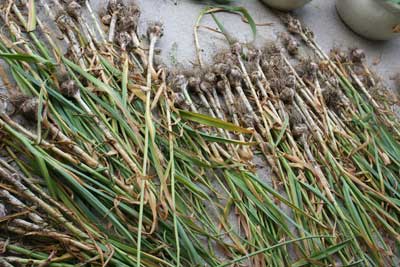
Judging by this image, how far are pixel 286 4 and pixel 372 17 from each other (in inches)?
14.3

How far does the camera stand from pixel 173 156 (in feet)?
4.25

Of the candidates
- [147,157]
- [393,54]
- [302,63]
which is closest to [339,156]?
[302,63]

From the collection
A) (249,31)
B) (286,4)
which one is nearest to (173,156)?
(249,31)

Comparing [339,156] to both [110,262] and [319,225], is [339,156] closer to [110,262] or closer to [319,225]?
[319,225]

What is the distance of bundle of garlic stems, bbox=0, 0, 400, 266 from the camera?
3.69 feet

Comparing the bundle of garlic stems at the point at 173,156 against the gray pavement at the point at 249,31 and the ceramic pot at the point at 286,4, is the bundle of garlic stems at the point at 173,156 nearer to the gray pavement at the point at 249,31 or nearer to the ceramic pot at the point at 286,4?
the gray pavement at the point at 249,31

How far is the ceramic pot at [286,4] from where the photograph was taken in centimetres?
197

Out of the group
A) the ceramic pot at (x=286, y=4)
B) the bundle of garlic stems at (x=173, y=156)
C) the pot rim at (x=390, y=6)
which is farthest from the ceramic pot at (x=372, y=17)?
the bundle of garlic stems at (x=173, y=156)

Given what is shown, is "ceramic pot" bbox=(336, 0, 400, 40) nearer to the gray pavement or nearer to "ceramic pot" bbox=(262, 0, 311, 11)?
the gray pavement

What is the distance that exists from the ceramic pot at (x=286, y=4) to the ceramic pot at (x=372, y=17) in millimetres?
205

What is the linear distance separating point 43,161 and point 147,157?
268 mm

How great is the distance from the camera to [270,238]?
4.19ft

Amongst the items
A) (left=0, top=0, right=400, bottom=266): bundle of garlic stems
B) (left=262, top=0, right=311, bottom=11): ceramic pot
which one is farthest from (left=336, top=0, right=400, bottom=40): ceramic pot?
(left=0, top=0, right=400, bottom=266): bundle of garlic stems

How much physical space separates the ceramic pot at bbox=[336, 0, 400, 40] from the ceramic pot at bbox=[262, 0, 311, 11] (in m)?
0.20
